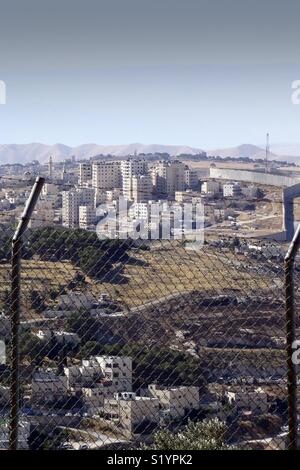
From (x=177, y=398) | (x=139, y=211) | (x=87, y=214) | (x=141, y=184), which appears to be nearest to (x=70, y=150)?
(x=141, y=184)

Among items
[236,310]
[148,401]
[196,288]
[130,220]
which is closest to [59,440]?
[148,401]

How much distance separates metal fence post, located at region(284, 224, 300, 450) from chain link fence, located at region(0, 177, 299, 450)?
0.23 ft

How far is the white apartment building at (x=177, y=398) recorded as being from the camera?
415cm


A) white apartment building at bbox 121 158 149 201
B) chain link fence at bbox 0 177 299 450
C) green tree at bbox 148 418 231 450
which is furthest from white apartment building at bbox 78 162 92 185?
green tree at bbox 148 418 231 450

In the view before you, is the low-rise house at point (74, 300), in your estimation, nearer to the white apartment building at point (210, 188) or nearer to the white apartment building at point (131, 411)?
the white apartment building at point (131, 411)

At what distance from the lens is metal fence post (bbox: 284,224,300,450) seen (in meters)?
2.67

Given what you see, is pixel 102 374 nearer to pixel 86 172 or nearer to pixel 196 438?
pixel 196 438

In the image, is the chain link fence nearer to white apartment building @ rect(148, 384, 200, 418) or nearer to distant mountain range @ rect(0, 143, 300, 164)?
white apartment building @ rect(148, 384, 200, 418)

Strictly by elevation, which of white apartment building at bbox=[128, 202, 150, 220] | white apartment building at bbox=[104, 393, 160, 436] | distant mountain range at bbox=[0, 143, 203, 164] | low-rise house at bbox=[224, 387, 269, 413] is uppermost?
distant mountain range at bbox=[0, 143, 203, 164]

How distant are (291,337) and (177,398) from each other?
1.96 meters

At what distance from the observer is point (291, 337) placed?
270 centimetres

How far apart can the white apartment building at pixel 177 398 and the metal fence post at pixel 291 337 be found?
1410 mm

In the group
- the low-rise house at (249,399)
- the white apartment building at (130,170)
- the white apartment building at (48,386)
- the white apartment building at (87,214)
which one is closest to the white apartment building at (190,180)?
the white apartment building at (130,170)
